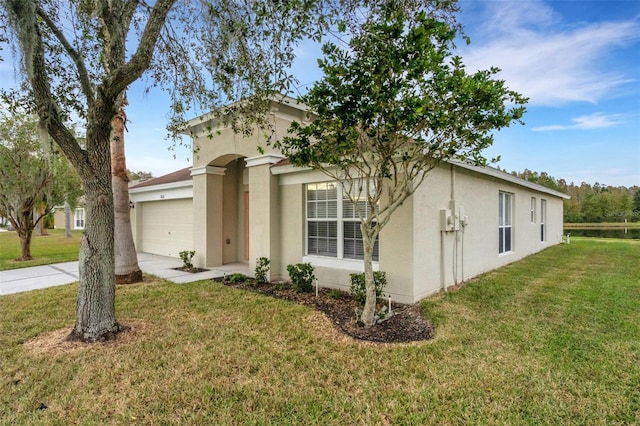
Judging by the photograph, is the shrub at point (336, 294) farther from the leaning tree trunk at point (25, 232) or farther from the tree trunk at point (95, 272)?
the leaning tree trunk at point (25, 232)

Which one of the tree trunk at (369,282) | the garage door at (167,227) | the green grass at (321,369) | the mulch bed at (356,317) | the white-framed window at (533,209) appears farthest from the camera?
the white-framed window at (533,209)

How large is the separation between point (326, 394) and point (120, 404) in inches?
78.5

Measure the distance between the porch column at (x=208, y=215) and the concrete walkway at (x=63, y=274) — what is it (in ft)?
1.74

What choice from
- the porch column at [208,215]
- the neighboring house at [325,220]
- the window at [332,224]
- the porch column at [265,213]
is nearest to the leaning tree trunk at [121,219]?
the neighboring house at [325,220]

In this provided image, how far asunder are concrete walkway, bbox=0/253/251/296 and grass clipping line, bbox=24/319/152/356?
3.58 metres

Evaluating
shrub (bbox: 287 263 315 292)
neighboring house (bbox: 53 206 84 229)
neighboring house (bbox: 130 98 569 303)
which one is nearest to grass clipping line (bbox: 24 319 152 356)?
shrub (bbox: 287 263 315 292)

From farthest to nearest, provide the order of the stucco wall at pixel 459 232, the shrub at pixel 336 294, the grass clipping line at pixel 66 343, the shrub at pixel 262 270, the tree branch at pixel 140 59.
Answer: the shrub at pixel 262 270 < the shrub at pixel 336 294 < the stucco wall at pixel 459 232 < the grass clipping line at pixel 66 343 < the tree branch at pixel 140 59

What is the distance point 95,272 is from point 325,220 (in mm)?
4573

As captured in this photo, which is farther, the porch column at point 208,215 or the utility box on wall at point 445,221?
the porch column at point 208,215

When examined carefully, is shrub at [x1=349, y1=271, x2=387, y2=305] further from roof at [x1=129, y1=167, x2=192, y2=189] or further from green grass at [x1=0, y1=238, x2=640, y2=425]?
roof at [x1=129, y1=167, x2=192, y2=189]

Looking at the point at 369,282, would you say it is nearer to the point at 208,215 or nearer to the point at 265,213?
the point at 265,213

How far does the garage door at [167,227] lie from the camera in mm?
12133

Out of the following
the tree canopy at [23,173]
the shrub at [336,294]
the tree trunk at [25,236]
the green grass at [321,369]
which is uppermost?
the tree canopy at [23,173]

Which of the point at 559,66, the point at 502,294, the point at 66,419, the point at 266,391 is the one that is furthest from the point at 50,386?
the point at 559,66
